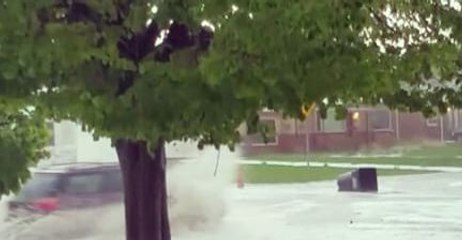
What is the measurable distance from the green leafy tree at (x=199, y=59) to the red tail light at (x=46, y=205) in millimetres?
2904

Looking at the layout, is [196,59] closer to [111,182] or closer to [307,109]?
[307,109]

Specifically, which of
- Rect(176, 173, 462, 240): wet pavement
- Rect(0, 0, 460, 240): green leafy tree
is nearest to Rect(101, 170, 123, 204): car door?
Rect(176, 173, 462, 240): wet pavement

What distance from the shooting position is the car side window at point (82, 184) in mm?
4898

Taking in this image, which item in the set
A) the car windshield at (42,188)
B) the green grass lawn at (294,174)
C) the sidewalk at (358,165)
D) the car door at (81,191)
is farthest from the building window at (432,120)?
the car windshield at (42,188)

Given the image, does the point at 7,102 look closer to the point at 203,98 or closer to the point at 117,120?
the point at 117,120

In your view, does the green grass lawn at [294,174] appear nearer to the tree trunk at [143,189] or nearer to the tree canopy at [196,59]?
the tree trunk at [143,189]

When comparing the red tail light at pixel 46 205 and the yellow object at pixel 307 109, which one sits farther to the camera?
the red tail light at pixel 46 205

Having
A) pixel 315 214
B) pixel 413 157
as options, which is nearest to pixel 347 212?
pixel 315 214

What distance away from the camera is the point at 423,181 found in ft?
24.1

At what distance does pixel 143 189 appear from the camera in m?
2.58

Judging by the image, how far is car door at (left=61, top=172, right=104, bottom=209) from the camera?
4.92 metres

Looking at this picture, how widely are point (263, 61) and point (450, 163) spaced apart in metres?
5.35

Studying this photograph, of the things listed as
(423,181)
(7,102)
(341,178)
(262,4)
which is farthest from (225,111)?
(423,181)

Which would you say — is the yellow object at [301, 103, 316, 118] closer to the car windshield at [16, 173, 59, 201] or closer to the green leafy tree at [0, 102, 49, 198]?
the green leafy tree at [0, 102, 49, 198]
